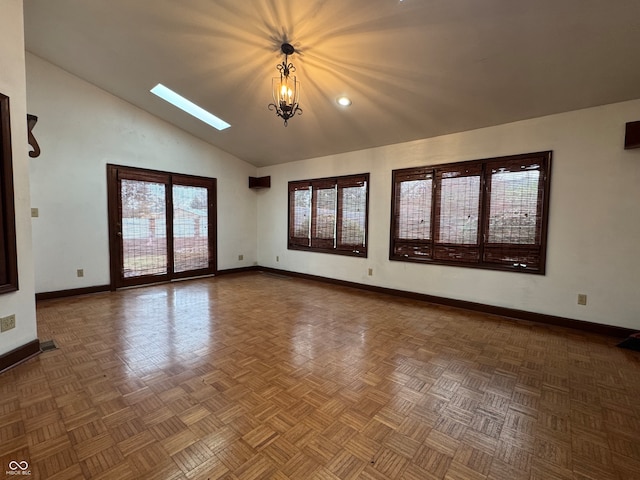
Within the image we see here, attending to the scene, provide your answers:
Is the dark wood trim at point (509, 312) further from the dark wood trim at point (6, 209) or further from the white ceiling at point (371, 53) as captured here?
the dark wood trim at point (6, 209)

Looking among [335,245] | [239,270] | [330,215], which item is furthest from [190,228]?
[335,245]

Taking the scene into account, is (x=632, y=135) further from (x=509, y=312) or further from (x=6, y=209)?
(x=6, y=209)

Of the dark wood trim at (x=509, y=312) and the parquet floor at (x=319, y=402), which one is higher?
the dark wood trim at (x=509, y=312)

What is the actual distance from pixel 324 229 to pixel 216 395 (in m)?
4.02

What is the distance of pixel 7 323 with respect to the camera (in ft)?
7.39

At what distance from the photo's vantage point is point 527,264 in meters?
3.54

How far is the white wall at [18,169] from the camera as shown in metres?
2.20

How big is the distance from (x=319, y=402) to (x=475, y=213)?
334cm

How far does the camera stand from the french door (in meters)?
4.73

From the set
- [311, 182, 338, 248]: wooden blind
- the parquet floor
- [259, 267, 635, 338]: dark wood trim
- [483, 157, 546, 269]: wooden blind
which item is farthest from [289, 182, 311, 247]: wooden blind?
[483, 157, 546, 269]: wooden blind

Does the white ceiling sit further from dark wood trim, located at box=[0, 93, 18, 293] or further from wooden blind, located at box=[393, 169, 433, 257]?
dark wood trim, located at box=[0, 93, 18, 293]

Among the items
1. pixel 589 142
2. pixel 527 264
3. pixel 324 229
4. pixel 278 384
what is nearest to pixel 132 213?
pixel 324 229

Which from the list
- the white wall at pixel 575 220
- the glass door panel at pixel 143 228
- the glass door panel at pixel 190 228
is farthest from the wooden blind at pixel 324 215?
the glass door panel at pixel 143 228

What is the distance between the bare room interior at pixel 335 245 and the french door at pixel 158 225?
4 centimetres
